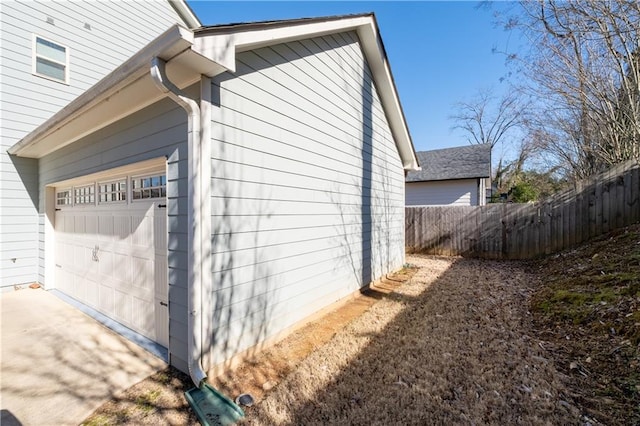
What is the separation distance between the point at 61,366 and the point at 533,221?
11.2 m

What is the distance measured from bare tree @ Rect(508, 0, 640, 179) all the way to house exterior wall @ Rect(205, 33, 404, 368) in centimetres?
584

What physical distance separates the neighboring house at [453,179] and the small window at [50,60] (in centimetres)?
1511

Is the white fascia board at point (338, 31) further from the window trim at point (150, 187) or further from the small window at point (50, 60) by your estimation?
the small window at point (50, 60)

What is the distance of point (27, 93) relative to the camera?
6.38 meters

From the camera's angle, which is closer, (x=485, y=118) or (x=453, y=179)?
(x=453, y=179)

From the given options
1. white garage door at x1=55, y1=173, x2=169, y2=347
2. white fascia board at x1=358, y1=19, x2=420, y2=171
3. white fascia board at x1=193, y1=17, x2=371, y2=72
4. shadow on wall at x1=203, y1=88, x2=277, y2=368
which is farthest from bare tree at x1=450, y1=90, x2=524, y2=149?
white garage door at x1=55, y1=173, x2=169, y2=347

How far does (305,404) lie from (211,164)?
2471 millimetres

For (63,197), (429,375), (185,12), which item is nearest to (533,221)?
(429,375)

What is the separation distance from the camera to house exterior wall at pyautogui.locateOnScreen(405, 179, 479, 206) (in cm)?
1534

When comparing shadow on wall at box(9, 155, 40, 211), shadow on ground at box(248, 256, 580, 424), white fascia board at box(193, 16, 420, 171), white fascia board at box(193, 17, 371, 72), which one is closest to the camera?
shadow on ground at box(248, 256, 580, 424)

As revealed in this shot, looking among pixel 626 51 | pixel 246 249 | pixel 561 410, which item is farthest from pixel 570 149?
pixel 246 249

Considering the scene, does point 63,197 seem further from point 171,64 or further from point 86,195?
point 171,64

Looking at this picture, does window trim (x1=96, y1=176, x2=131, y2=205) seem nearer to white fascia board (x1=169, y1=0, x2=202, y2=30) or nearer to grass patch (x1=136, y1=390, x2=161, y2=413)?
A: grass patch (x1=136, y1=390, x2=161, y2=413)

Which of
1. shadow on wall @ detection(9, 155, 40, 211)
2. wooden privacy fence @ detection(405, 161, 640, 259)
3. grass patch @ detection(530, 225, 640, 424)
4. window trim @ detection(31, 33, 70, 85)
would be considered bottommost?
grass patch @ detection(530, 225, 640, 424)
